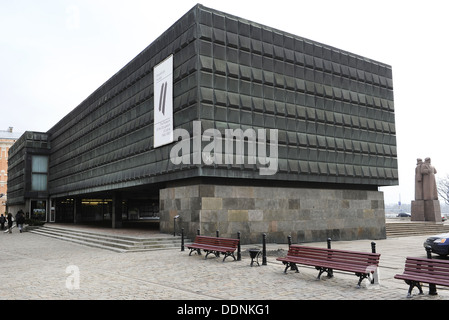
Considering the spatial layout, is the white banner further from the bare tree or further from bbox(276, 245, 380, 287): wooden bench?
the bare tree

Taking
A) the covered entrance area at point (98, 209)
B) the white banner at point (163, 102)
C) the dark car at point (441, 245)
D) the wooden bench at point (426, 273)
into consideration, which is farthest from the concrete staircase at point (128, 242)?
the covered entrance area at point (98, 209)

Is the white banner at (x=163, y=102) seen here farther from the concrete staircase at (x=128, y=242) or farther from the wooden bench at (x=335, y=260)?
the wooden bench at (x=335, y=260)

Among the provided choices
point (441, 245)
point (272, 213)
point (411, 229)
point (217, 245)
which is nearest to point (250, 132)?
point (272, 213)

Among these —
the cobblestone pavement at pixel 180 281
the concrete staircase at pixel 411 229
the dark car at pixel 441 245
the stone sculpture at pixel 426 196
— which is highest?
the stone sculpture at pixel 426 196

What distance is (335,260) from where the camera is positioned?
38.4 feet

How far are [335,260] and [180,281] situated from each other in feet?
14.5

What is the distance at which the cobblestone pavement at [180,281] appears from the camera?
979cm

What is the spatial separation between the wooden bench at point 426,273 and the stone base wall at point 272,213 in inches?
530

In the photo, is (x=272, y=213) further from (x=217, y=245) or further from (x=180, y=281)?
(x=180, y=281)

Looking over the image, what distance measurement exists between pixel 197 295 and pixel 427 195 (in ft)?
156

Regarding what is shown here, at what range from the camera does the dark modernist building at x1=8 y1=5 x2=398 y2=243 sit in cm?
2281
